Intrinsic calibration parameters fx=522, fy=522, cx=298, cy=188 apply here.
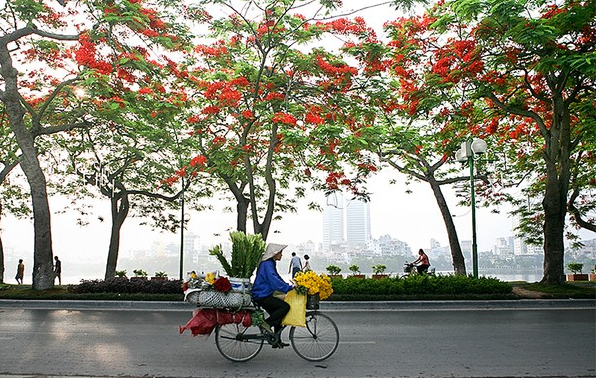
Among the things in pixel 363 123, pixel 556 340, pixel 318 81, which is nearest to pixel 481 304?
pixel 556 340

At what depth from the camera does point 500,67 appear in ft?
67.2

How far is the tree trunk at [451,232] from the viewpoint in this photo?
25.9 m

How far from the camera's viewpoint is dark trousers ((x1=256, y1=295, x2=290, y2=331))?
783 cm

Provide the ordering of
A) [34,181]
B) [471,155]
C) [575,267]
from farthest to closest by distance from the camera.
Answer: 1. [575,267]
2. [34,181]
3. [471,155]

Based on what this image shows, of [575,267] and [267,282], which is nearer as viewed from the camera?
[267,282]

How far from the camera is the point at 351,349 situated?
9.00 m

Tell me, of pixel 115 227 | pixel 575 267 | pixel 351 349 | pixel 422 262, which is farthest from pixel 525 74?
pixel 115 227

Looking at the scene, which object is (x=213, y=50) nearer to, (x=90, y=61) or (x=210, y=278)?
(x=90, y=61)

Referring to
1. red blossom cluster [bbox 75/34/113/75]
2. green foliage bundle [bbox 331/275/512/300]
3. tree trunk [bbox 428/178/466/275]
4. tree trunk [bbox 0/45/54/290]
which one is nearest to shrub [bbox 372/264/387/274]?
tree trunk [bbox 428/178/466/275]

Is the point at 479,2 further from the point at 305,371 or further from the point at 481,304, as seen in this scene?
the point at 305,371

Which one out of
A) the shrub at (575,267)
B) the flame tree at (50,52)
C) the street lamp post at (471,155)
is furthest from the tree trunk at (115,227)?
the shrub at (575,267)

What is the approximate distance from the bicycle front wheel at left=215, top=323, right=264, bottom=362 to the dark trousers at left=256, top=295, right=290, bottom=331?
1.22ft

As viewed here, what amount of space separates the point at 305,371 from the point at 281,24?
15.5m

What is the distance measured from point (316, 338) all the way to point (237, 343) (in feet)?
4.03
